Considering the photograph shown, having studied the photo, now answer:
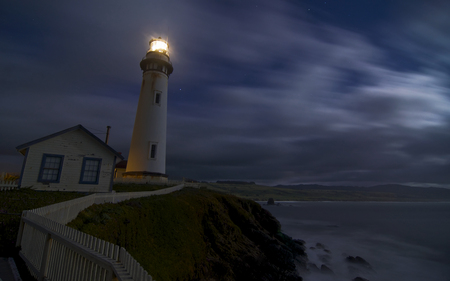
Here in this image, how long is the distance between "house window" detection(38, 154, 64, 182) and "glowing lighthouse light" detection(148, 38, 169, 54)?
62.7 feet

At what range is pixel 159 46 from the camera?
31.2 meters

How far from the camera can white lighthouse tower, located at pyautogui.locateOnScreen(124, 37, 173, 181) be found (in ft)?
90.7

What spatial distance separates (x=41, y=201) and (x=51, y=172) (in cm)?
530

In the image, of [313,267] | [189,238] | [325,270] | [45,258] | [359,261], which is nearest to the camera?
[45,258]

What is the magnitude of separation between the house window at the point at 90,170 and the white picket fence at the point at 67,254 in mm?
10182

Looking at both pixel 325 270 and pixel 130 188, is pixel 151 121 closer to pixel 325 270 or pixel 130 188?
pixel 130 188

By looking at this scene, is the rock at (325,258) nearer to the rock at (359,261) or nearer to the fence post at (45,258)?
the rock at (359,261)

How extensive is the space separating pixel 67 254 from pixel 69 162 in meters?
14.6

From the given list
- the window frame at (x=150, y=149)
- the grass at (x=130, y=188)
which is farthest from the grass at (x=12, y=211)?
the window frame at (x=150, y=149)

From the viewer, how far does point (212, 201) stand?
70.0 ft

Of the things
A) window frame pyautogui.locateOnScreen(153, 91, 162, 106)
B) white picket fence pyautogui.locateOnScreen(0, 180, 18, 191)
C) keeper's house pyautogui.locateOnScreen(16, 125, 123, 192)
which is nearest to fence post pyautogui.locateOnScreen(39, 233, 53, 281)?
keeper's house pyautogui.locateOnScreen(16, 125, 123, 192)

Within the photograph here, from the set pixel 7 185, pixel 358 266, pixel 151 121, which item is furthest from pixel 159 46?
pixel 358 266

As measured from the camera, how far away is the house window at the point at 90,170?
17.8 meters

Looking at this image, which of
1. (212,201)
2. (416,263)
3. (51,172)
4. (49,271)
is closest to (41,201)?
(51,172)
